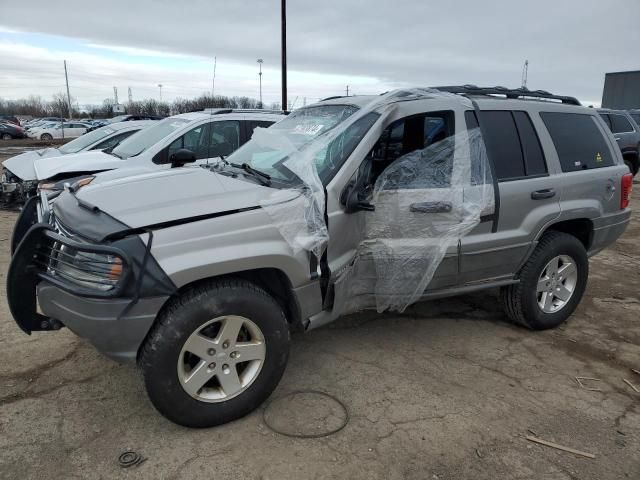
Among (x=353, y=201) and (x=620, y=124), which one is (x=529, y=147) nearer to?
(x=353, y=201)

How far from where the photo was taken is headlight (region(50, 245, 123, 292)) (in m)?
2.51

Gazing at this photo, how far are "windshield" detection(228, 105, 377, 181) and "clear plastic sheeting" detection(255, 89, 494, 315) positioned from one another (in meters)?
0.01

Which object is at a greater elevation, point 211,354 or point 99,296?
point 99,296

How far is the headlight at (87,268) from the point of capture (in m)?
2.51

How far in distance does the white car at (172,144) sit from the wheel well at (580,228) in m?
4.07

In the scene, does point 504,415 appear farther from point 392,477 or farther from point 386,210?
point 386,210

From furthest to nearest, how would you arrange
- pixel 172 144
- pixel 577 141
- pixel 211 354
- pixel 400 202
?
pixel 172 144, pixel 577 141, pixel 400 202, pixel 211 354

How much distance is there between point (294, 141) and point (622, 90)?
2780 centimetres

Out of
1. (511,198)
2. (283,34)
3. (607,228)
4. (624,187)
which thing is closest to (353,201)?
(511,198)

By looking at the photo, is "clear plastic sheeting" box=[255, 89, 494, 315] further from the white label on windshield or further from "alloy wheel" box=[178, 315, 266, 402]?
"alloy wheel" box=[178, 315, 266, 402]

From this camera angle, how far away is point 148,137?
24.6 feet

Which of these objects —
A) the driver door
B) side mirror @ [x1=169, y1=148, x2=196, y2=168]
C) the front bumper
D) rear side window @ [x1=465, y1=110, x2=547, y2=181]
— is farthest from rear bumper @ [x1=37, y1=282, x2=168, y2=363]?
rear side window @ [x1=465, y1=110, x2=547, y2=181]

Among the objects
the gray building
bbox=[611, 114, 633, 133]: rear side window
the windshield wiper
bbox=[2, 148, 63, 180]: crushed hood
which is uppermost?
the gray building

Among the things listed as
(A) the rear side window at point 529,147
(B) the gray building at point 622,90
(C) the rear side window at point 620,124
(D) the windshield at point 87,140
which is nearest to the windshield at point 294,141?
(A) the rear side window at point 529,147
